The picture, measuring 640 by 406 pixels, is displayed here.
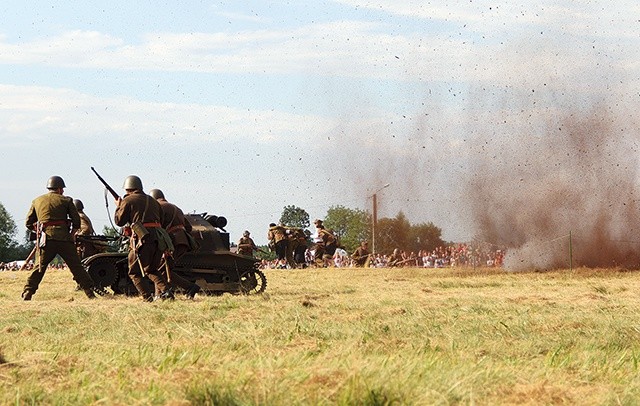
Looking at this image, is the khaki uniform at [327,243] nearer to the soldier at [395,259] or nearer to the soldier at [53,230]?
the soldier at [395,259]

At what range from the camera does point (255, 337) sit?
9.91 metres

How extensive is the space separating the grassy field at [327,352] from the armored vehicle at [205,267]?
4379 millimetres

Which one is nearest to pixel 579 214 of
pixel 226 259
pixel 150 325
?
pixel 226 259

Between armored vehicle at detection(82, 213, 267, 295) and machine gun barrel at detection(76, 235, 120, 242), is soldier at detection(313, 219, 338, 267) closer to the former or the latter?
machine gun barrel at detection(76, 235, 120, 242)

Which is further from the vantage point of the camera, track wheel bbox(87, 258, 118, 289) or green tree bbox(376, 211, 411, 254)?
green tree bbox(376, 211, 411, 254)

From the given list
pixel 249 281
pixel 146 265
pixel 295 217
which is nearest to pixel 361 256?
pixel 249 281

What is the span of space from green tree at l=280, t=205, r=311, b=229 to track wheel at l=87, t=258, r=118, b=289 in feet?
279

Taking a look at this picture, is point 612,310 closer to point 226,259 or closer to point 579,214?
point 226,259

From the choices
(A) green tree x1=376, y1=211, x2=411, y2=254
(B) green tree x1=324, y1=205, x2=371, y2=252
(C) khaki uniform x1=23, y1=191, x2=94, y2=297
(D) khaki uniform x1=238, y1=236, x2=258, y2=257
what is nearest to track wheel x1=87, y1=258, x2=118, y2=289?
(C) khaki uniform x1=23, y1=191, x2=94, y2=297

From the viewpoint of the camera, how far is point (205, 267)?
22.4 meters

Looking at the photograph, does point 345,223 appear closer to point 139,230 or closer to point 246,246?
point 246,246

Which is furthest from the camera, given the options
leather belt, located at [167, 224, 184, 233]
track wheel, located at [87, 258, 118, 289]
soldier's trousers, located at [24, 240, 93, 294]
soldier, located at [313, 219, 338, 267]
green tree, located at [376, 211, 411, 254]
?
green tree, located at [376, 211, 411, 254]

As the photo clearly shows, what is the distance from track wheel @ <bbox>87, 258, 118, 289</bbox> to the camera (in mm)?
21938

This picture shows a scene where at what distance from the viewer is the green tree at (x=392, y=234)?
47062mm
